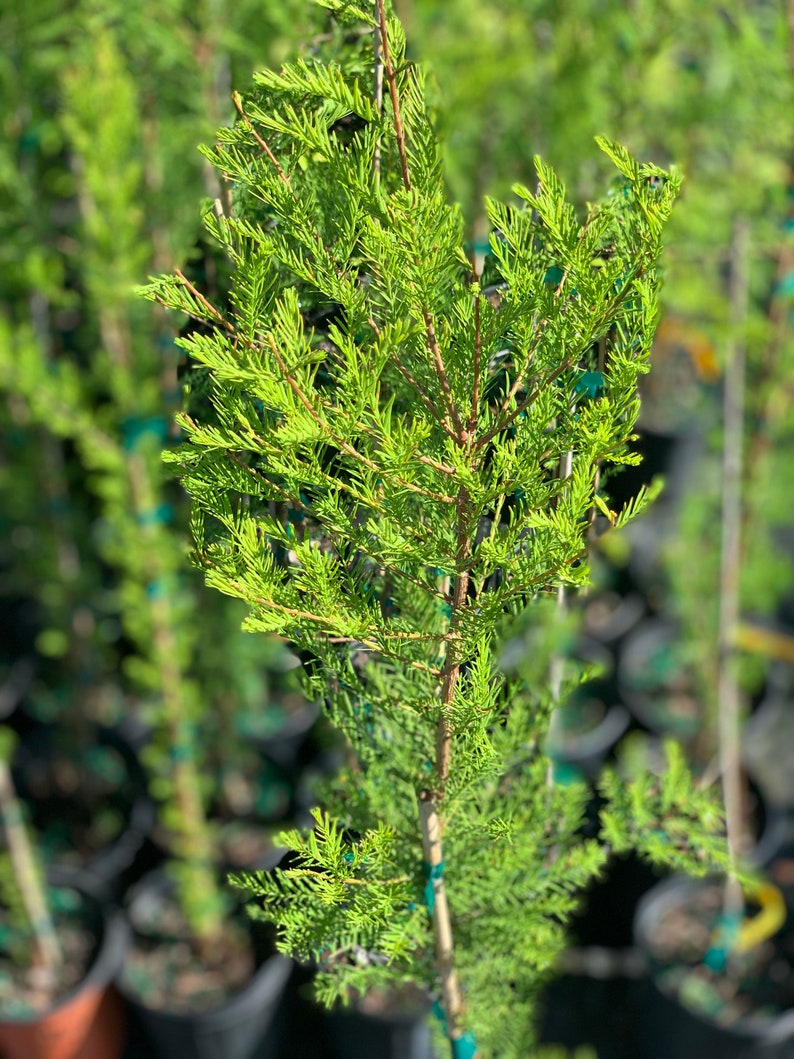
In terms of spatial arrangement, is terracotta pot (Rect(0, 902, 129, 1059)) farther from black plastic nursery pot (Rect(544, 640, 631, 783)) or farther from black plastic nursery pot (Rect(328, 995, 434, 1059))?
black plastic nursery pot (Rect(544, 640, 631, 783))

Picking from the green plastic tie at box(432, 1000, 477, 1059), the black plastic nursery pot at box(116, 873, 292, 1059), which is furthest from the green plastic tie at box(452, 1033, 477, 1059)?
the black plastic nursery pot at box(116, 873, 292, 1059)

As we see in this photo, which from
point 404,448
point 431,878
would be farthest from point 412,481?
point 431,878

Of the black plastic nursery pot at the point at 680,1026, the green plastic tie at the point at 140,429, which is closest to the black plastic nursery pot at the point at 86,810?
the green plastic tie at the point at 140,429

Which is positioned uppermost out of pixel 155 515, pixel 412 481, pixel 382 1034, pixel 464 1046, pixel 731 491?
pixel 412 481

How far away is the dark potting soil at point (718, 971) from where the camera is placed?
2271 mm

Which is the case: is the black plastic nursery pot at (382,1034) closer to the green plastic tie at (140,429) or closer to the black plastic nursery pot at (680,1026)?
the black plastic nursery pot at (680,1026)

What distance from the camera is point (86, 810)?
9.33ft

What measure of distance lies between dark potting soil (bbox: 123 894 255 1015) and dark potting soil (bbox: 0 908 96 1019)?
0.12 metres

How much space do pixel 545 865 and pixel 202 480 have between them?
0.73m

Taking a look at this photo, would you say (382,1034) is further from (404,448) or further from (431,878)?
(404,448)

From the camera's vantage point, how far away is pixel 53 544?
260 centimetres

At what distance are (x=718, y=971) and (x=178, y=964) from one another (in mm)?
1298

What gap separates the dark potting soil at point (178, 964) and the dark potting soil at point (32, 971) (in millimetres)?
120

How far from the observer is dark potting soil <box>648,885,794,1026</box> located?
227 centimetres
